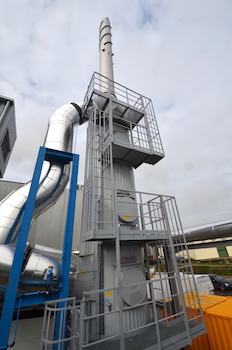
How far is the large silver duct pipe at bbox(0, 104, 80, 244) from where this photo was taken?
4.48 meters

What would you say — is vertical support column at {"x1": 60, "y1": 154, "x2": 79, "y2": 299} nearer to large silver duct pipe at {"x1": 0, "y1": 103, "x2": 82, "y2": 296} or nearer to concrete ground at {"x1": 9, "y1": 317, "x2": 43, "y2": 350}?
large silver duct pipe at {"x1": 0, "y1": 103, "x2": 82, "y2": 296}

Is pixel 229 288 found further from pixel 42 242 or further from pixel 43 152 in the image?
pixel 43 152

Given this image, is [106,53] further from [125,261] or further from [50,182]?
[125,261]

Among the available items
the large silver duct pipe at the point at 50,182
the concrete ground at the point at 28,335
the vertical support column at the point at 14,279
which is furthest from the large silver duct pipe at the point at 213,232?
the vertical support column at the point at 14,279

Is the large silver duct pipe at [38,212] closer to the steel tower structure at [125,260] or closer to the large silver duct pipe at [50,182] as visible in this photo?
the large silver duct pipe at [50,182]

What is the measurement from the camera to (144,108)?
25.9 feet

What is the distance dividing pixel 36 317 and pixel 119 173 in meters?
7.65

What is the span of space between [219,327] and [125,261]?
129 inches

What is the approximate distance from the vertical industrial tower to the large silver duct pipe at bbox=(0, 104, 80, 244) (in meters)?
0.88

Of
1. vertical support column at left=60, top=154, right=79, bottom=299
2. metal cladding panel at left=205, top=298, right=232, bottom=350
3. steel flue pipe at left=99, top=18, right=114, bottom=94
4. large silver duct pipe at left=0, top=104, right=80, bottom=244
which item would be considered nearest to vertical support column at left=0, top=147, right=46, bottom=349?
large silver duct pipe at left=0, top=104, right=80, bottom=244

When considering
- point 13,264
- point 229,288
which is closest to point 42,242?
point 13,264

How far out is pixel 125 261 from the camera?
5.11m

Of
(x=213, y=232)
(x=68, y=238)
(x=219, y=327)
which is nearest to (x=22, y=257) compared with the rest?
(x=68, y=238)

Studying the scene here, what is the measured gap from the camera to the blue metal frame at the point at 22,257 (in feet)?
11.7
